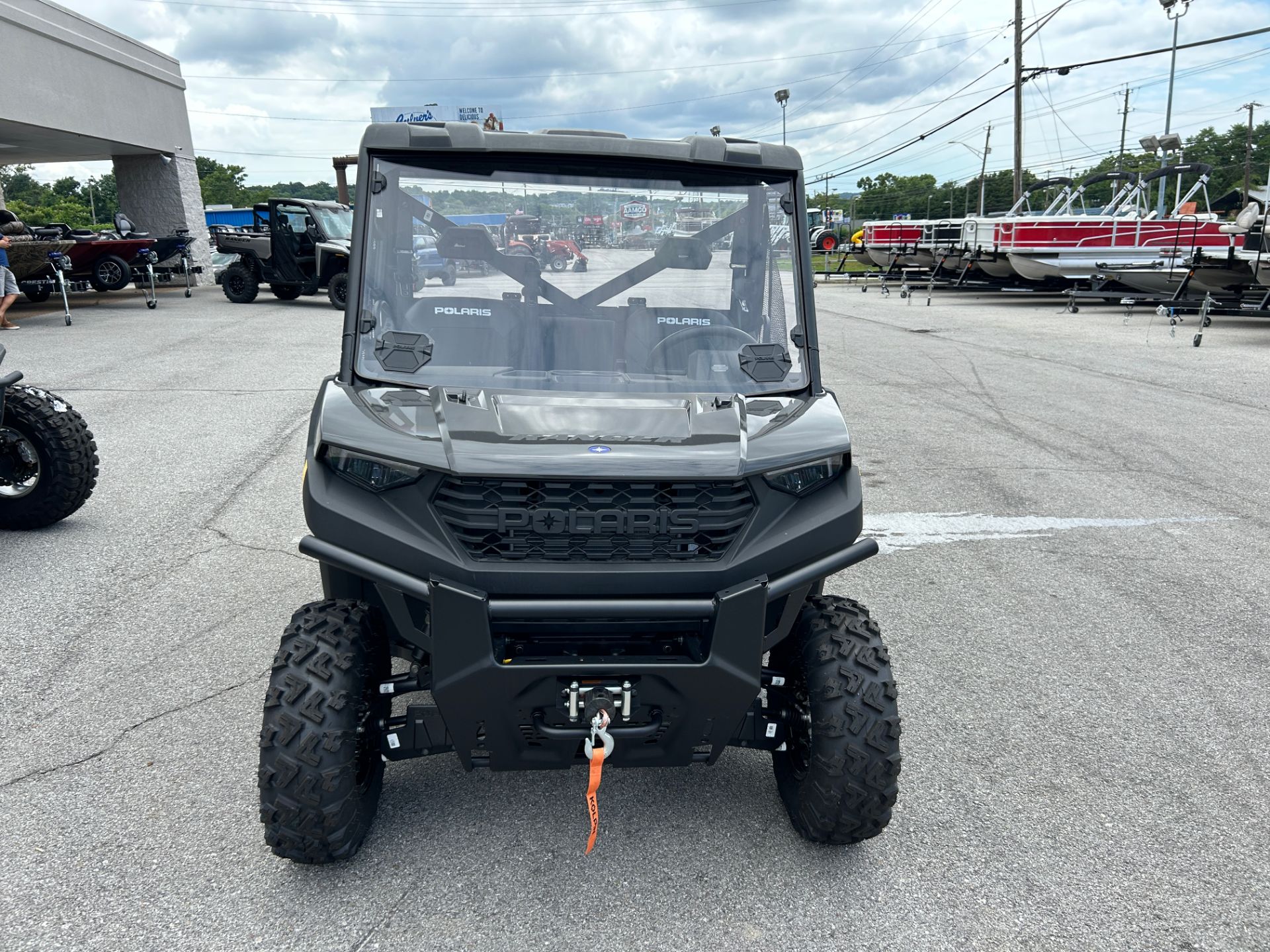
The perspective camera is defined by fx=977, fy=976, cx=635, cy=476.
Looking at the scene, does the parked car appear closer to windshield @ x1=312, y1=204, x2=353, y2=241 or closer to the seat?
windshield @ x1=312, y1=204, x2=353, y2=241

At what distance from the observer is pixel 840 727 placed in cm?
277

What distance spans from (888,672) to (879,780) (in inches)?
12.0

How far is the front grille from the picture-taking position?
2568 mm

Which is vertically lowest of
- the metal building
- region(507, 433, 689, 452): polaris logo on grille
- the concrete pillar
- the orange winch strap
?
the orange winch strap

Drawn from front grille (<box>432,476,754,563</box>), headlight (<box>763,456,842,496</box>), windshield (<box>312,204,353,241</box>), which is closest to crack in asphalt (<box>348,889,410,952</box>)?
front grille (<box>432,476,754,563</box>)

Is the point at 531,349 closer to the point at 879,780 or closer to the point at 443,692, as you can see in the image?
the point at 443,692

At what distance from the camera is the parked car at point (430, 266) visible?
329cm

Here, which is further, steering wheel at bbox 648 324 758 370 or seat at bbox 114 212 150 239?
seat at bbox 114 212 150 239

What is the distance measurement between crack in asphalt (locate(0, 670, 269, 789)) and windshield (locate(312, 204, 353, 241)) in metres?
18.5

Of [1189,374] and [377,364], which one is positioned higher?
[377,364]

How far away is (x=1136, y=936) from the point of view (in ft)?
8.80

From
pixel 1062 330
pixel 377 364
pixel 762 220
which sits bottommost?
pixel 1062 330

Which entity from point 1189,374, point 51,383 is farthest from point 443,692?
point 1189,374

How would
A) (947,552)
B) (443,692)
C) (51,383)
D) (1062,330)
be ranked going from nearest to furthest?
(443,692) → (947,552) → (51,383) → (1062,330)
